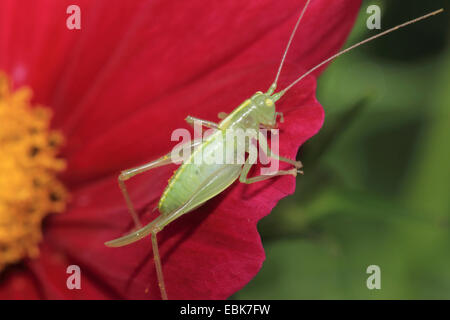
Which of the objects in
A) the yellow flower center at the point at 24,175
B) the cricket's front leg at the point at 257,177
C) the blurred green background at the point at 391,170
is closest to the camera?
the cricket's front leg at the point at 257,177

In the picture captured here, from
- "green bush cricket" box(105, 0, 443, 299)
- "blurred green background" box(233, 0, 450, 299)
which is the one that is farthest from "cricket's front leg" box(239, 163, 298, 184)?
"blurred green background" box(233, 0, 450, 299)

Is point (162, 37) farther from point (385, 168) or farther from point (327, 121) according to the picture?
point (385, 168)

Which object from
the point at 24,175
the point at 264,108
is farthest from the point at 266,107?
the point at 24,175

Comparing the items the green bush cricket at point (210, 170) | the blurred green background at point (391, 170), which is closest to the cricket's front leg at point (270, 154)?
the green bush cricket at point (210, 170)

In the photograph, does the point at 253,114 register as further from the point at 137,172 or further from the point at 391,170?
the point at 391,170

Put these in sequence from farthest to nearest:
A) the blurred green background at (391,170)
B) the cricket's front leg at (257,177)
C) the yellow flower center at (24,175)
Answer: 1. the blurred green background at (391,170)
2. the yellow flower center at (24,175)
3. the cricket's front leg at (257,177)

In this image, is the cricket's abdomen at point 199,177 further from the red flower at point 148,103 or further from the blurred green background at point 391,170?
the blurred green background at point 391,170
